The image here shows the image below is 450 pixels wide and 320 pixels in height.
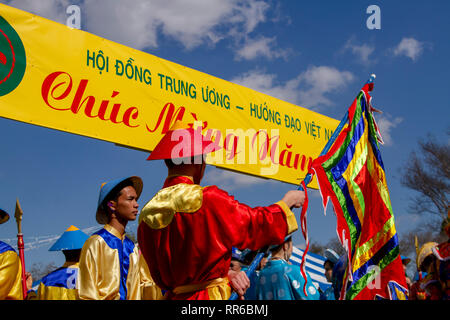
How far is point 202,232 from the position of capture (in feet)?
8.74

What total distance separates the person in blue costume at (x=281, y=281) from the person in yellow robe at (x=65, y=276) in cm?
210

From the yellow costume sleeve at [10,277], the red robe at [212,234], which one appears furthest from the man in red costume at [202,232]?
the yellow costume sleeve at [10,277]

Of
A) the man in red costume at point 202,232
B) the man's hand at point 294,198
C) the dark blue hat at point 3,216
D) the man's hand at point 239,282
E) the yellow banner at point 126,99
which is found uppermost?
the yellow banner at point 126,99

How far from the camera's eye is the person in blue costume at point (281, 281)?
5.44m

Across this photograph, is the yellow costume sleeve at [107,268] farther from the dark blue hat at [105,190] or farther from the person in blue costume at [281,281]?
the person in blue costume at [281,281]

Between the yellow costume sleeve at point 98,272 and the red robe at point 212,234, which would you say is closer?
the red robe at point 212,234

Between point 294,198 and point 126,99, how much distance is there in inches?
144

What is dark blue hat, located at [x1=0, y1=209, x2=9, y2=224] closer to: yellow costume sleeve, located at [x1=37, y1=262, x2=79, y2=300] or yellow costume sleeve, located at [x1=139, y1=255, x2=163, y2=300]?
yellow costume sleeve, located at [x1=37, y1=262, x2=79, y2=300]

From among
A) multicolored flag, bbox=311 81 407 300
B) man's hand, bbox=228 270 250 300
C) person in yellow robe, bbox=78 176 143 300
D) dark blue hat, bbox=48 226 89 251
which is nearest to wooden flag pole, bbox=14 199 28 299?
dark blue hat, bbox=48 226 89 251

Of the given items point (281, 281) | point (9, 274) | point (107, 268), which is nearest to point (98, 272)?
point (107, 268)

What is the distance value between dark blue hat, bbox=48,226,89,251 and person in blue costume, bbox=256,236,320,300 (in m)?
2.15

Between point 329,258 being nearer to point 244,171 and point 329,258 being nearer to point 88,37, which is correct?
point 244,171

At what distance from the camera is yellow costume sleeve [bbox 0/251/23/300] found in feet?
14.1
